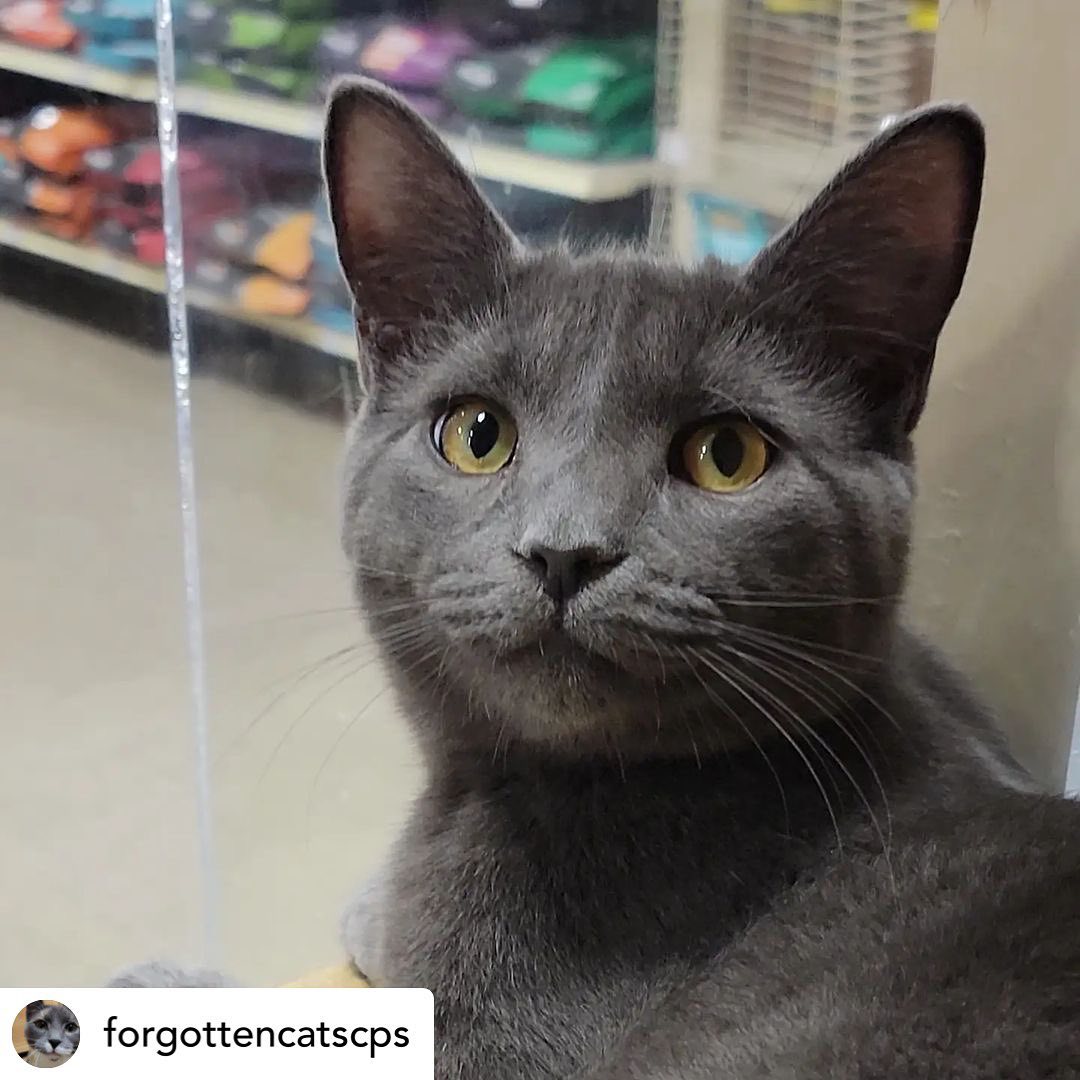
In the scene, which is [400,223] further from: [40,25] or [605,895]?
[40,25]

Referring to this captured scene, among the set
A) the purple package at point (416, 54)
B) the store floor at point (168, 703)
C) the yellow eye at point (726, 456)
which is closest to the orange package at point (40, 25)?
the store floor at point (168, 703)

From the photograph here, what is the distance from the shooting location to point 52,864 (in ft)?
5.53

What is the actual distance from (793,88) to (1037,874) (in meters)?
0.80

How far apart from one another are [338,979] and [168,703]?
38.0 inches

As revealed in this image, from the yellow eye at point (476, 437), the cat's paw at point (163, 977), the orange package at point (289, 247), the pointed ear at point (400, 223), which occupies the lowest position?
the cat's paw at point (163, 977)

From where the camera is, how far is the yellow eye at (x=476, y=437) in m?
0.80

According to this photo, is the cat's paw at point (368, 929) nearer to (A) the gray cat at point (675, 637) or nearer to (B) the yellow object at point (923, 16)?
(A) the gray cat at point (675, 637)

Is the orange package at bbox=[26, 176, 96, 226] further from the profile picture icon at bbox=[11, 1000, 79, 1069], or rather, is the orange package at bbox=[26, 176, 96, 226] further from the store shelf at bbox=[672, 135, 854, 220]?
the profile picture icon at bbox=[11, 1000, 79, 1069]

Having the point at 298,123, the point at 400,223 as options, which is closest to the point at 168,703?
the point at 298,123

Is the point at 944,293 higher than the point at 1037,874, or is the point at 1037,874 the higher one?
the point at 944,293

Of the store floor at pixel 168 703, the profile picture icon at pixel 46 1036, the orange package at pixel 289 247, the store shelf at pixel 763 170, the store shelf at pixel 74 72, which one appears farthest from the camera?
the store shelf at pixel 74 72

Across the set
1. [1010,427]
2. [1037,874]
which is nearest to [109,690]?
[1010,427]

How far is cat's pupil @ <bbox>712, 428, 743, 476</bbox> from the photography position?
2.57 feet

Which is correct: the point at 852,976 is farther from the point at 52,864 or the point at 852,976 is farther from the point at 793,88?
the point at 52,864
